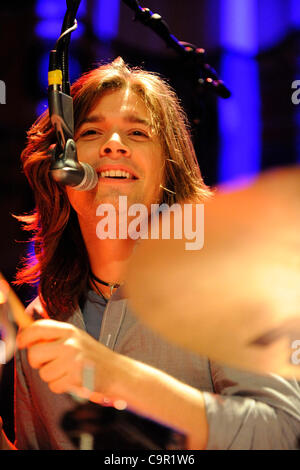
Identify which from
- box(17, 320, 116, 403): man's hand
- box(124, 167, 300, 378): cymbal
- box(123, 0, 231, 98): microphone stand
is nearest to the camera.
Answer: box(17, 320, 116, 403): man's hand

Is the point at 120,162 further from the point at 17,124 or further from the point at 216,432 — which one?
the point at 17,124

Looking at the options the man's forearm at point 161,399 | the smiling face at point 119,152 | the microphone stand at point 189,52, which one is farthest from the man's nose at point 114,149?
the man's forearm at point 161,399

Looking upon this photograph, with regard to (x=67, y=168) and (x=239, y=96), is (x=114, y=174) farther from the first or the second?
(x=239, y=96)

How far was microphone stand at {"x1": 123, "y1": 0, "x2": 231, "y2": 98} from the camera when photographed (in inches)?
36.5

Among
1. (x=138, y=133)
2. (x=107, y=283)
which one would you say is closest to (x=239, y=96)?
(x=138, y=133)

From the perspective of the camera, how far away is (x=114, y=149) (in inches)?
38.1

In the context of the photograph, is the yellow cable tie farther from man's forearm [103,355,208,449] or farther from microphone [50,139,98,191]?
man's forearm [103,355,208,449]

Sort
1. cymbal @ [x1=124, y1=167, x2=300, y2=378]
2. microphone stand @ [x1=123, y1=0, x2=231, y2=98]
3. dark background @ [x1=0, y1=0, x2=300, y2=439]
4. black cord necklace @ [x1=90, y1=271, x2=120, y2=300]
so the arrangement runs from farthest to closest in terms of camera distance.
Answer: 1. dark background @ [x1=0, y1=0, x2=300, y2=439]
2. black cord necklace @ [x1=90, y1=271, x2=120, y2=300]
3. microphone stand @ [x1=123, y1=0, x2=231, y2=98]
4. cymbal @ [x1=124, y1=167, x2=300, y2=378]

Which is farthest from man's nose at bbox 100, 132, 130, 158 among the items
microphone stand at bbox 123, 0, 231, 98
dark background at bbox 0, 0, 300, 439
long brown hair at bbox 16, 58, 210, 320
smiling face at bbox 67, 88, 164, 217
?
dark background at bbox 0, 0, 300, 439

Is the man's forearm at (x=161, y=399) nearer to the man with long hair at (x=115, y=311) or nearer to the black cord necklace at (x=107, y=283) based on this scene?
the man with long hair at (x=115, y=311)

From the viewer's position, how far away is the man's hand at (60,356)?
0.63 meters

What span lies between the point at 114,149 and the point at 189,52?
11.1 inches

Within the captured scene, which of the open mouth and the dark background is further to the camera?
the dark background

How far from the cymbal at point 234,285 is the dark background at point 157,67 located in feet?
1.35
